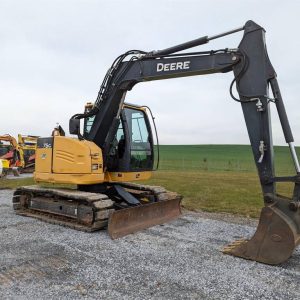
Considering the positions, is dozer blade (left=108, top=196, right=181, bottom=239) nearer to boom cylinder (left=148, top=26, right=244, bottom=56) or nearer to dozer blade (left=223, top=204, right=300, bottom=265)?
dozer blade (left=223, top=204, right=300, bottom=265)

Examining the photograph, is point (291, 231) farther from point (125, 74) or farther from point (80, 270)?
point (125, 74)

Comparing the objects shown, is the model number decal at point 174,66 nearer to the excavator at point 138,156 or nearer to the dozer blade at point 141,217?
the excavator at point 138,156

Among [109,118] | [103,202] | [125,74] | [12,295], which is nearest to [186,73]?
[125,74]

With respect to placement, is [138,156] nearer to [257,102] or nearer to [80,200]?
[80,200]

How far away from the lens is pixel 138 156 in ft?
28.7

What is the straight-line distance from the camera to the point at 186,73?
276 inches

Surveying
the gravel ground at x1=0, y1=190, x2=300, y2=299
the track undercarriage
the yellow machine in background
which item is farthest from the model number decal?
the yellow machine in background

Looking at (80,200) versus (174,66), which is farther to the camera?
(80,200)

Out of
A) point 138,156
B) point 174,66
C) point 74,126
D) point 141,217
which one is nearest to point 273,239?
point 141,217

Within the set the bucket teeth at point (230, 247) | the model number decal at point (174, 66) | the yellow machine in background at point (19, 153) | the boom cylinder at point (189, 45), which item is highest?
the boom cylinder at point (189, 45)

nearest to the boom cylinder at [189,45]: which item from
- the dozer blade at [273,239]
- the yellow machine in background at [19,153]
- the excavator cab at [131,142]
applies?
the excavator cab at [131,142]

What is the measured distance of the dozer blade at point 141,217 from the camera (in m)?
7.12

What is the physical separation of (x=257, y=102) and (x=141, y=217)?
11.3 feet

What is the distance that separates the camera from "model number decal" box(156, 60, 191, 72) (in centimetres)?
696
